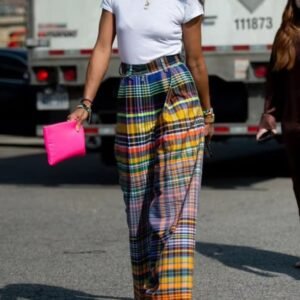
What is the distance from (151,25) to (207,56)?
6094 mm

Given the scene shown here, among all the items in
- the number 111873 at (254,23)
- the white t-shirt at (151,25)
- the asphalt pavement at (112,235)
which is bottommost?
the asphalt pavement at (112,235)

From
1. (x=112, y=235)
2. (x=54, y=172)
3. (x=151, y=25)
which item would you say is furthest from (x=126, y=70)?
(x=54, y=172)

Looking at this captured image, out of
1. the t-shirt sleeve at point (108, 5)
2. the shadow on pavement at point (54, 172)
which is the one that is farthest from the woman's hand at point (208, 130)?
the shadow on pavement at point (54, 172)

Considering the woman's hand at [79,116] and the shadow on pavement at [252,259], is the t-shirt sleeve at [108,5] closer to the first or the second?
the woman's hand at [79,116]

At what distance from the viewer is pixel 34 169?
46.2 feet

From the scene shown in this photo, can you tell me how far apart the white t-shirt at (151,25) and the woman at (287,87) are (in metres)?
1.44

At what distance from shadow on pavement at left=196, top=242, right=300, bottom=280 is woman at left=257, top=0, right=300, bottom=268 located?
0.57m

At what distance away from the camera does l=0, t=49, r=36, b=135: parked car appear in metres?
19.1

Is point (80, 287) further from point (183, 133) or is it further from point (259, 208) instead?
point (259, 208)

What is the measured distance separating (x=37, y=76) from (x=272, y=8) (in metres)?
2.77

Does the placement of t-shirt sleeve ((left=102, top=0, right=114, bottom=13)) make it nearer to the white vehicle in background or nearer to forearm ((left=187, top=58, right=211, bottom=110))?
forearm ((left=187, top=58, right=211, bottom=110))

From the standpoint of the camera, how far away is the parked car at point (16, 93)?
19062 millimetres

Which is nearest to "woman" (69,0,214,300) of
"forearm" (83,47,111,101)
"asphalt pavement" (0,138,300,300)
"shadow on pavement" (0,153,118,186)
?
"forearm" (83,47,111,101)

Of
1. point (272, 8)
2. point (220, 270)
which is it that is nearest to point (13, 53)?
point (272, 8)
